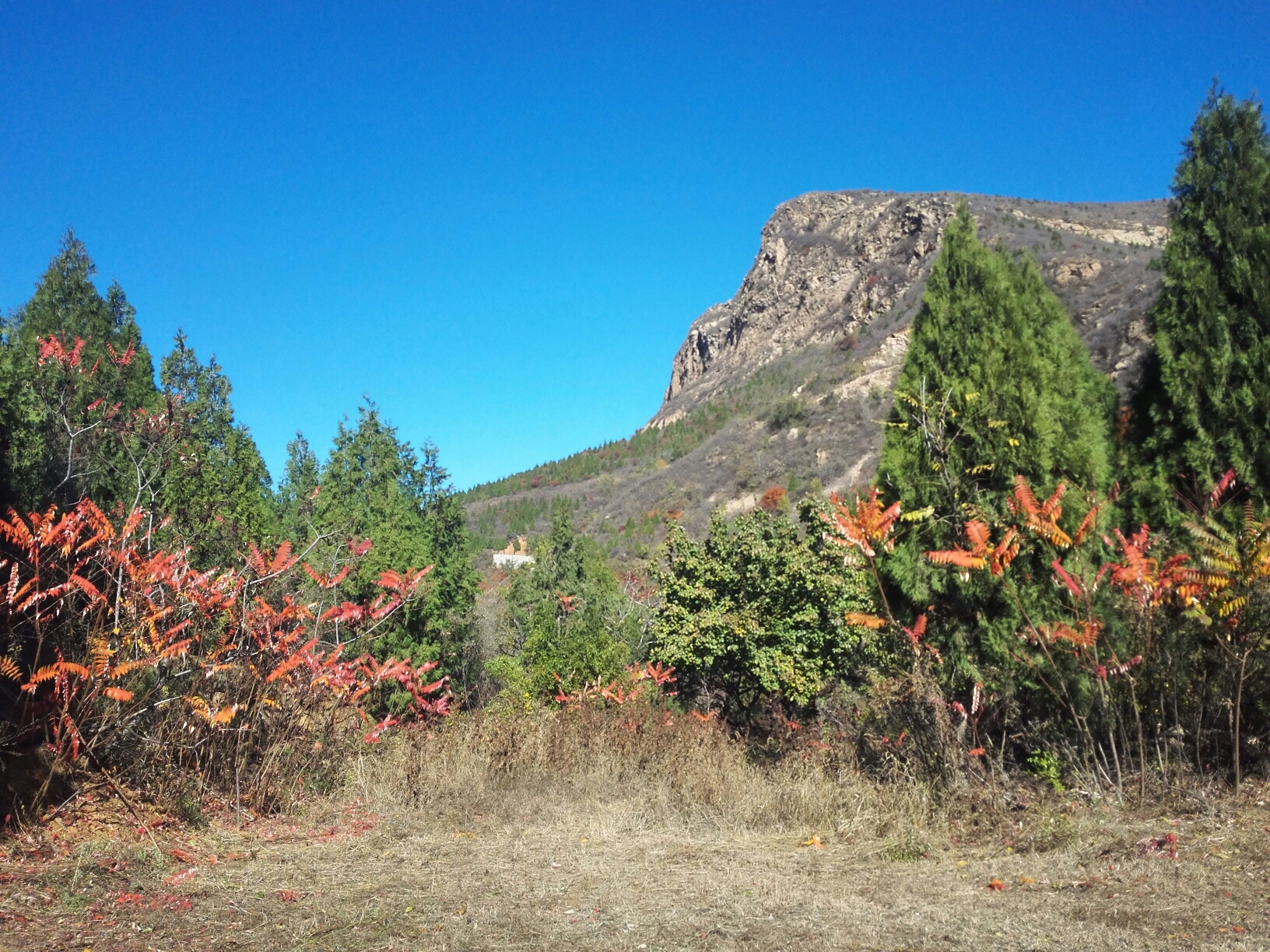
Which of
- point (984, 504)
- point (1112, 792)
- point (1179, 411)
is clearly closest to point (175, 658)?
point (984, 504)

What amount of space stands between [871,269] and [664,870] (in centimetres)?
11172

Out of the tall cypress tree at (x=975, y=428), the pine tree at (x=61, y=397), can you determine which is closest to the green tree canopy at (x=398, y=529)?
the pine tree at (x=61, y=397)

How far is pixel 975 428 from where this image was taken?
685 centimetres

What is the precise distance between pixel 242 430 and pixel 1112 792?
2171 cm

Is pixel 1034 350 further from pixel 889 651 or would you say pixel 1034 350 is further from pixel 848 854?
pixel 848 854

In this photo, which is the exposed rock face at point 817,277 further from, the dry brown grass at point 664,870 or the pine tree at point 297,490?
the dry brown grass at point 664,870

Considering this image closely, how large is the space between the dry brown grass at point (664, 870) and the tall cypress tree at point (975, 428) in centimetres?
146

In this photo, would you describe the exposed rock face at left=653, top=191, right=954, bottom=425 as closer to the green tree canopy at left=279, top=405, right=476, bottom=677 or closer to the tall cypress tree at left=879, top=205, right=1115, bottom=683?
the green tree canopy at left=279, top=405, right=476, bottom=677

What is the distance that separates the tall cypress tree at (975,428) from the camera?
6.54 m

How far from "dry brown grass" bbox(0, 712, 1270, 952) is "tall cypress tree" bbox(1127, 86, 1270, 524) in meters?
2.81

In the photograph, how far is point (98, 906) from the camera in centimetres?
410

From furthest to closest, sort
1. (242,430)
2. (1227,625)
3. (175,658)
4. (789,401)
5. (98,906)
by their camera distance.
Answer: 1. (789,401)
2. (242,430)
3. (175,658)
4. (1227,625)
5. (98,906)

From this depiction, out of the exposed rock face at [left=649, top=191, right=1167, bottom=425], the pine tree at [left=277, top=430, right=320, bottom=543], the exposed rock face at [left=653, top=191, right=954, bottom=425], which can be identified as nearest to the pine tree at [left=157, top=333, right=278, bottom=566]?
the pine tree at [left=277, top=430, right=320, bottom=543]

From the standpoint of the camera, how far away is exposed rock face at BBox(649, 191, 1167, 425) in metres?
43.8
